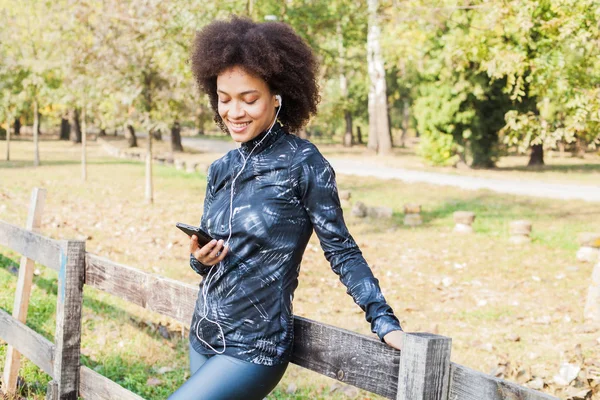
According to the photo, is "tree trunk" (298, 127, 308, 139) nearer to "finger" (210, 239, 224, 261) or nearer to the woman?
the woman

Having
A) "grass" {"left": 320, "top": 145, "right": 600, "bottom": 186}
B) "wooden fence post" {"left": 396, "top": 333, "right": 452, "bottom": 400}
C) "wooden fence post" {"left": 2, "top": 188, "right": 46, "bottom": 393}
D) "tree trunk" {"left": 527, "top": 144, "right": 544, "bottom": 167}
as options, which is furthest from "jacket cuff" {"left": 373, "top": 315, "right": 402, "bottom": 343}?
"tree trunk" {"left": 527, "top": 144, "right": 544, "bottom": 167}

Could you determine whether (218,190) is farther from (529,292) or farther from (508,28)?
(508,28)

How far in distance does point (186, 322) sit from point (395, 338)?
1360 mm

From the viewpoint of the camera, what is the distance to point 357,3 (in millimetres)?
14172

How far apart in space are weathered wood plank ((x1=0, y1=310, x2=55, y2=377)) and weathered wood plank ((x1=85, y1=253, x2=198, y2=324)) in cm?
51

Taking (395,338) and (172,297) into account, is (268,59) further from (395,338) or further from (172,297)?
(172,297)

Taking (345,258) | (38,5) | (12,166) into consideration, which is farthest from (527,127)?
(12,166)

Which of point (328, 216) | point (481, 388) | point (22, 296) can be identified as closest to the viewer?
point (481, 388)

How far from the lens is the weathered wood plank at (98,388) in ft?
11.6

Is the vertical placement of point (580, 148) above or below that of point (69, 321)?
above

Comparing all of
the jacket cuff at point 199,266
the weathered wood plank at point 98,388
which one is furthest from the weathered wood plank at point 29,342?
the jacket cuff at point 199,266

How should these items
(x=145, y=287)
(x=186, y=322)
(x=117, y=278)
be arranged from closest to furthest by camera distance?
(x=186, y=322), (x=145, y=287), (x=117, y=278)

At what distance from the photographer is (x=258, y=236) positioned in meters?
2.48

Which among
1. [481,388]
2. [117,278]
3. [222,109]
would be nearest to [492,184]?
[117,278]
